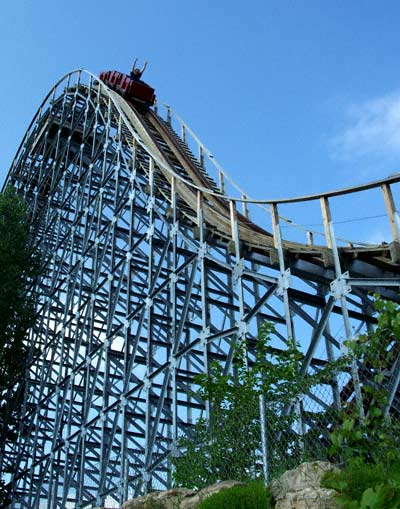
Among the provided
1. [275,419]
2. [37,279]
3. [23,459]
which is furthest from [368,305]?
[37,279]

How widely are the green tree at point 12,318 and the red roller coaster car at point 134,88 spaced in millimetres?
6285

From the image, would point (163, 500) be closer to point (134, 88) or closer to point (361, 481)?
point (361, 481)

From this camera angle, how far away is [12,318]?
773 inches

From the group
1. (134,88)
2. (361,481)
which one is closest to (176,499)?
(361,481)

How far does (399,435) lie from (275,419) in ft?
5.43

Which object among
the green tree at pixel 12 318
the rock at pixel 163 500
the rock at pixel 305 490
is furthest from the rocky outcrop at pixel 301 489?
the green tree at pixel 12 318

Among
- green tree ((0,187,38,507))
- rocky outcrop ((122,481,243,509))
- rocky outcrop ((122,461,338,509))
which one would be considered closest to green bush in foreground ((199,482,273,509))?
rocky outcrop ((122,461,338,509))

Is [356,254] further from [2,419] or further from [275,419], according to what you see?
[2,419]

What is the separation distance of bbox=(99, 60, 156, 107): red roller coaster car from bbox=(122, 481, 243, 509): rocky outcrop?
18.8 m

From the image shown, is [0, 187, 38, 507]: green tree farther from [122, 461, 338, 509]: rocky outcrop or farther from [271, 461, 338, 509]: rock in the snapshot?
[271, 461, 338, 509]: rock

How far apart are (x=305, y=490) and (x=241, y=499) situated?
1.87 ft

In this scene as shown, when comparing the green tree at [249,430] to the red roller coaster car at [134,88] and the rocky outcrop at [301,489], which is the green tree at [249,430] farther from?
the red roller coaster car at [134,88]

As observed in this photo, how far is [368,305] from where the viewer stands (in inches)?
426

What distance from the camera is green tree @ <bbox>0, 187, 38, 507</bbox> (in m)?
19.4
